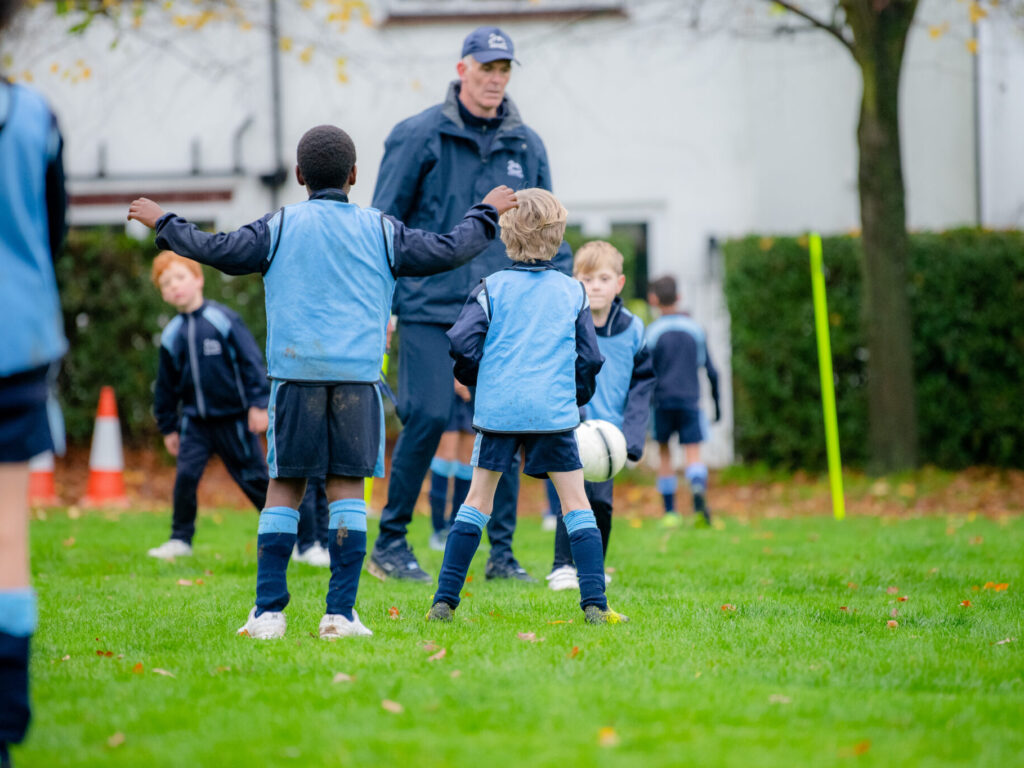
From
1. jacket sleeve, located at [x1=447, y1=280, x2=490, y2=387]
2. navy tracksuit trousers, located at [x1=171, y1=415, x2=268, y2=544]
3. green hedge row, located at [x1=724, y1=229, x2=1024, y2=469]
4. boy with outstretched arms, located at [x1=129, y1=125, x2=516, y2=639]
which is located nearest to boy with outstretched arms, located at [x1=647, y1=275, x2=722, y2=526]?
green hedge row, located at [x1=724, y1=229, x2=1024, y2=469]

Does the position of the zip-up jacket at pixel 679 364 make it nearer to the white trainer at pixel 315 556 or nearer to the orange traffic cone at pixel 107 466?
the white trainer at pixel 315 556

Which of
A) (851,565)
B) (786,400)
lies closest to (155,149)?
(786,400)

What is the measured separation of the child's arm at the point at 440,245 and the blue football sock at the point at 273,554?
1.02 meters

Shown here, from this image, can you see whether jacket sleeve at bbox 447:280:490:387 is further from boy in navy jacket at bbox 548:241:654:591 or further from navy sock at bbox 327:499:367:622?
boy in navy jacket at bbox 548:241:654:591

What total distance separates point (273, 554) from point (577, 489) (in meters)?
1.26

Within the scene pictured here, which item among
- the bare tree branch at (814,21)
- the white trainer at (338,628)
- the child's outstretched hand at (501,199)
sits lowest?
the white trainer at (338,628)

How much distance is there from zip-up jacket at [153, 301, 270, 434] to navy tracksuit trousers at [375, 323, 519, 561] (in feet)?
3.83

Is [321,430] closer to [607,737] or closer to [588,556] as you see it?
[588,556]

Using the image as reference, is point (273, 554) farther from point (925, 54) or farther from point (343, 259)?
point (925, 54)

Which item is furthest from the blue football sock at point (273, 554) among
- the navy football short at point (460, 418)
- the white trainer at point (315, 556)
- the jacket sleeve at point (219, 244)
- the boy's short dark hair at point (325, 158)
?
the navy football short at point (460, 418)

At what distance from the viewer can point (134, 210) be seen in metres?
4.27

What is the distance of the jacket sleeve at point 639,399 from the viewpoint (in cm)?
582

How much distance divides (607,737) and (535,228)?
2381mm

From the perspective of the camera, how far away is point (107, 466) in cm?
1073
